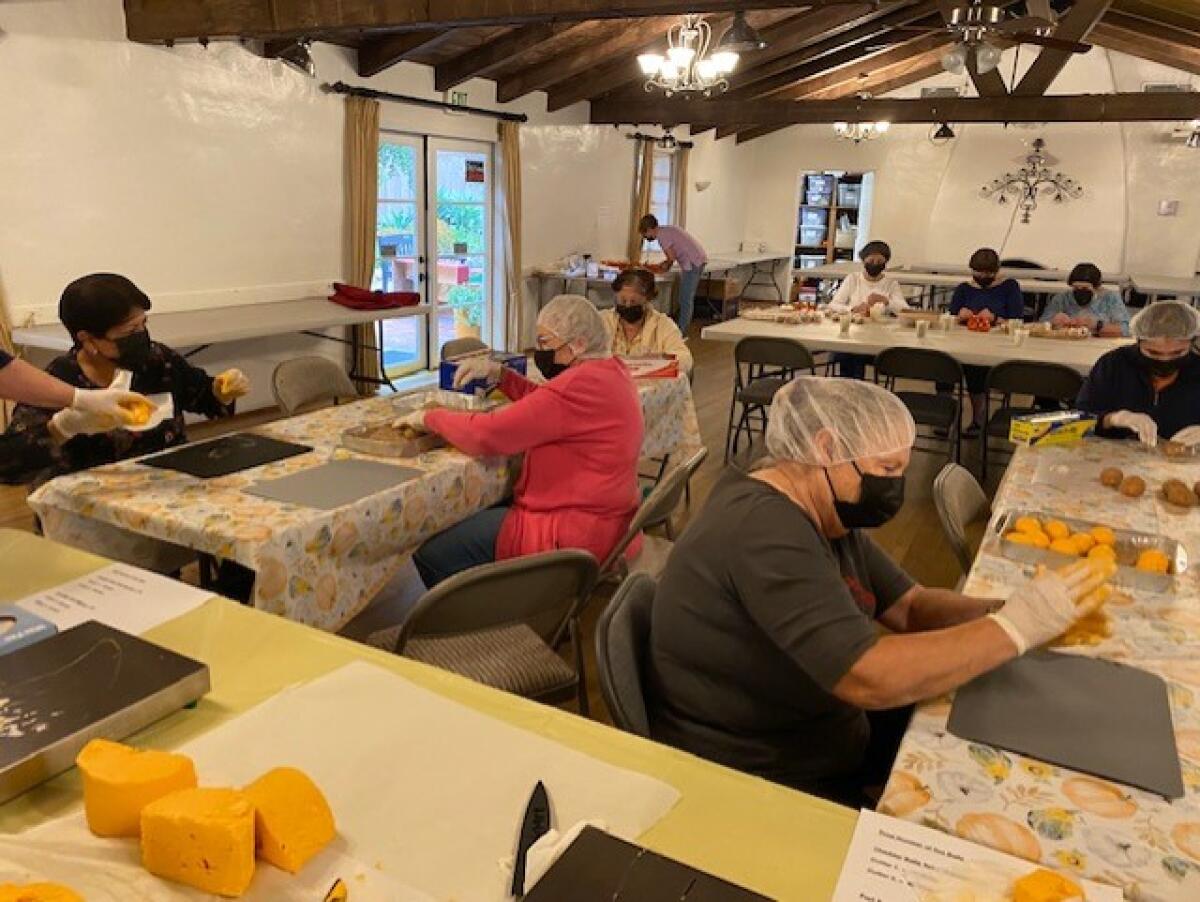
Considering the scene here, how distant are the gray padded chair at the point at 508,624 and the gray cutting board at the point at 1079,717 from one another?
86 centimetres

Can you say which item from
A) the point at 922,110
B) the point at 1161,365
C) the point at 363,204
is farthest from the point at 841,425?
the point at 922,110

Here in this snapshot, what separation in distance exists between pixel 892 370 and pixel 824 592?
11.9 feet

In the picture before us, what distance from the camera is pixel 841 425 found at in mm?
1467

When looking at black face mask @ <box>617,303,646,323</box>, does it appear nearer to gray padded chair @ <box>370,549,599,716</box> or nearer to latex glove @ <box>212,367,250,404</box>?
latex glove @ <box>212,367,250,404</box>

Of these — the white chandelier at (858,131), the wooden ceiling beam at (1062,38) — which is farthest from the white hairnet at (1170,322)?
the white chandelier at (858,131)

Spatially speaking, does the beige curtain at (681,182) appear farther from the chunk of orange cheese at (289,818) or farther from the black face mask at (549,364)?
the chunk of orange cheese at (289,818)

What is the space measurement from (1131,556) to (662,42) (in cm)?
667

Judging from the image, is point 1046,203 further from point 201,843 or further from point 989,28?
point 201,843

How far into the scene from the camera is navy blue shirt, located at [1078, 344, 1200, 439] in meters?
3.03

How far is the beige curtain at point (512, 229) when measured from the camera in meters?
7.80

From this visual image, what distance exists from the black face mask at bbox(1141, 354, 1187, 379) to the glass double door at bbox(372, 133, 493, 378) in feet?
15.8

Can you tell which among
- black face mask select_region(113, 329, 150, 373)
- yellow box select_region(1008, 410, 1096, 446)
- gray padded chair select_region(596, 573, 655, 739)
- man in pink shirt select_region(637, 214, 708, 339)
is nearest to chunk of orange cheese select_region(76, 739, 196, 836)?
gray padded chair select_region(596, 573, 655, 739)

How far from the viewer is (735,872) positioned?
91 cm

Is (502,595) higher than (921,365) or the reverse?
the reverse
